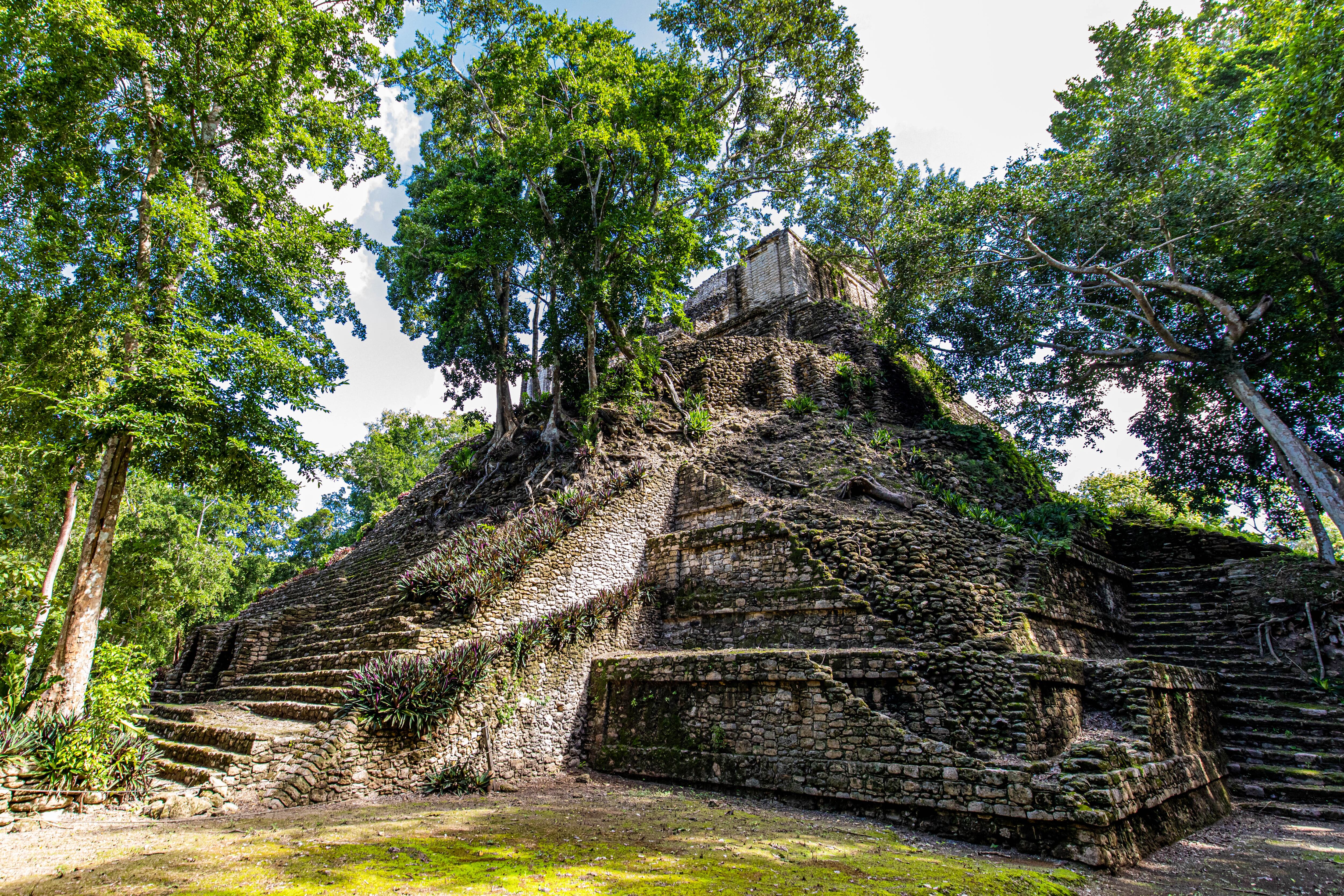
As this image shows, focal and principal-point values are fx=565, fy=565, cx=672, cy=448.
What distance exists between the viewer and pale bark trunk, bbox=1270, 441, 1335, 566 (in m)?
11.1

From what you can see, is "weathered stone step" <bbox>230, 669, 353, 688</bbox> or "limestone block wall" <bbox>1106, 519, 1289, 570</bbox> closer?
"weathered stone step" <bbox>230, 669, 353, 688</bbox>

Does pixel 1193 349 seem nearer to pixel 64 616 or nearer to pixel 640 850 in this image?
pixel 640 850

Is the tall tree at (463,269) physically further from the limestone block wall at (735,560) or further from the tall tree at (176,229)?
the limestone block wall at (735,560)

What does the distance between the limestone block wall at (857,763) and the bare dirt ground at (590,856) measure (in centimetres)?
23

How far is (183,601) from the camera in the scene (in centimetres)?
1709

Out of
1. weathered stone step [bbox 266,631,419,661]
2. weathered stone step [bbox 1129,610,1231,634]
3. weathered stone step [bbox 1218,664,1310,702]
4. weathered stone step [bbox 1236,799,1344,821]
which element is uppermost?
weathered stone step [bbox 1129,610,1231,634]

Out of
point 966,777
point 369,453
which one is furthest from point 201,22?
point 369,453

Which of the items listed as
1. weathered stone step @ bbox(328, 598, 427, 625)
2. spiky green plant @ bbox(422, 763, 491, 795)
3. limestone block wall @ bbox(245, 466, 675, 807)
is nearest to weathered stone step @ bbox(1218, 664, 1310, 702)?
limestone block wall @ bbox(245, 466, 675, 807)

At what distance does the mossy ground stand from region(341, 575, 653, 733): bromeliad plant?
3.12ft

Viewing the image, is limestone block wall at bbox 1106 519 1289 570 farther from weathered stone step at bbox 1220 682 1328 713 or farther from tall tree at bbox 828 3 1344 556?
weathered stone step at bbox 1220 682 1328 713

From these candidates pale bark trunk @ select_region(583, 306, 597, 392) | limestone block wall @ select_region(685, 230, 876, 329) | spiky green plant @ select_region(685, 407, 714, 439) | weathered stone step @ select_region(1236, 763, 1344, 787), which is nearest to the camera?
weathered stone step @ select_region(1236, 763, 1344, 787)

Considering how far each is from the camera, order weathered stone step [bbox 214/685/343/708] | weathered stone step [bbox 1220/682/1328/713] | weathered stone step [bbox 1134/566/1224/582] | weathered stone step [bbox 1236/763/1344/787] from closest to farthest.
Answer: weathered stone step [bbox 1236/763/1344/787], weathered stone step [bbox 214/685/343/708], weathered stone step [bbox 1220/682/1328/713], weathered stone step [bbox 1134/566/1224/582]

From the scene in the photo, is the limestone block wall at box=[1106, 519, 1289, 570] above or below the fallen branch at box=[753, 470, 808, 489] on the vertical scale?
below

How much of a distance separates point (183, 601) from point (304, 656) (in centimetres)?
1194
